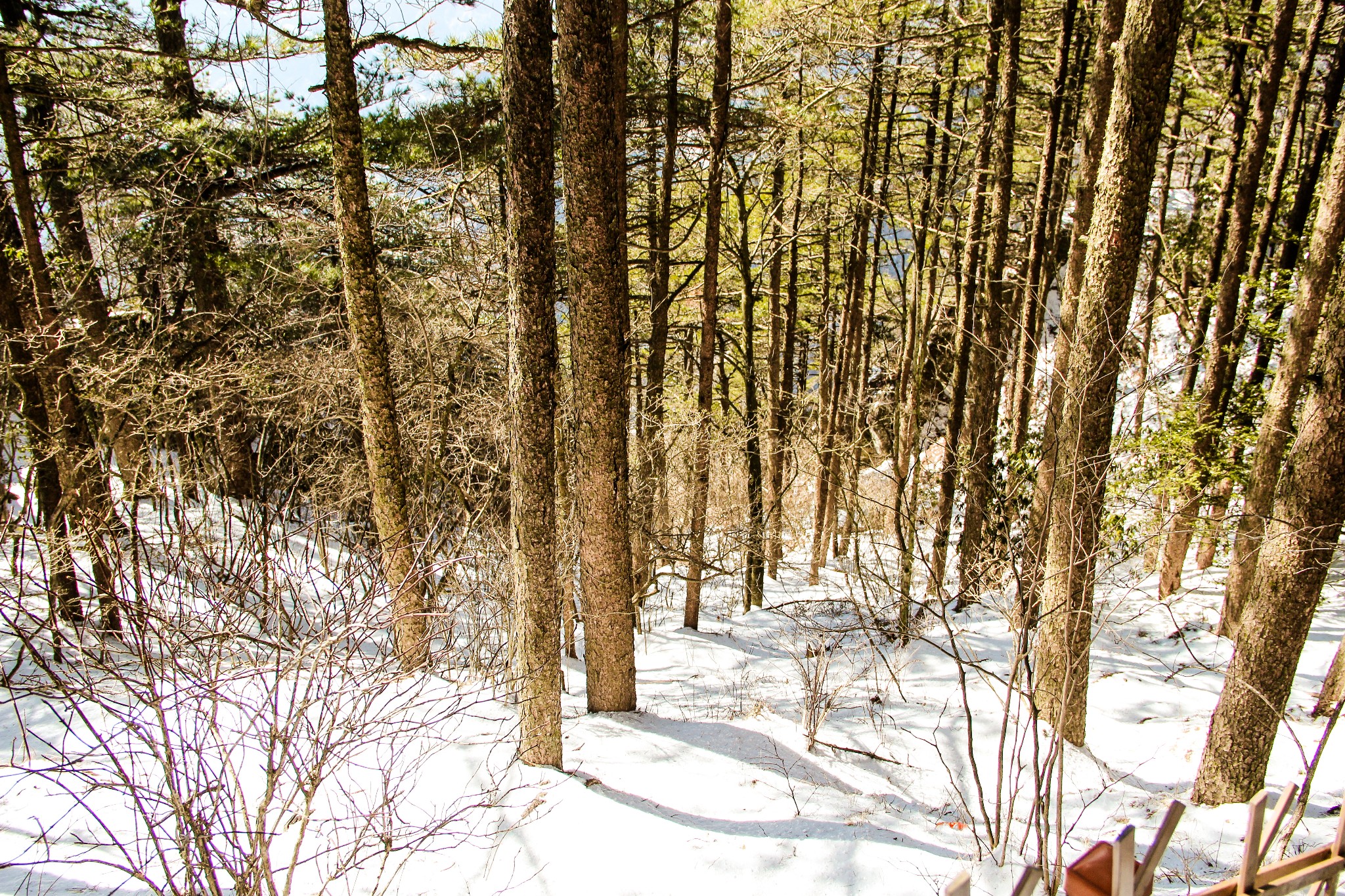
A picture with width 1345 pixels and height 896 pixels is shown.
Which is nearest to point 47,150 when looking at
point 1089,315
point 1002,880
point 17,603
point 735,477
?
point 17,603

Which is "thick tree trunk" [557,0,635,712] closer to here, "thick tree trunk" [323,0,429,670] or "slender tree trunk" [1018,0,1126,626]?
"thick tree trunk" [323,0,429,670]

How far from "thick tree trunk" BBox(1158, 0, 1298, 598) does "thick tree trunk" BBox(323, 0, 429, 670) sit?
25.8 feet

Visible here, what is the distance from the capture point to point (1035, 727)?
134 inches

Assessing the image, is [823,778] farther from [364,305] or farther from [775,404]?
[775,404]

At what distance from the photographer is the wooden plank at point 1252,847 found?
2910 millimetres

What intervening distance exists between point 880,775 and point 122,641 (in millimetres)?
5507

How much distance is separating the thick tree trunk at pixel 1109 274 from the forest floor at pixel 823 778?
1.35 ft

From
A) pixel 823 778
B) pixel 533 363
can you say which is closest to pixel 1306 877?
pixel 823 778

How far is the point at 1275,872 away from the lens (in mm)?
3096

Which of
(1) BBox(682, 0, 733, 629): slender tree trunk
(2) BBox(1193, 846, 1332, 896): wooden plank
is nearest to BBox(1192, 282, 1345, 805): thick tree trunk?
(2) BBox(1193, 846, 1332, 896): wooden plank

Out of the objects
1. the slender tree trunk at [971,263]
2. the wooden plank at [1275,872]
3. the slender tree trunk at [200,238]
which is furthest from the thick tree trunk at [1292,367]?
the slender tree trunk at [200,238]

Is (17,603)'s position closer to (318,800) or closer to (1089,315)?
(318,800)

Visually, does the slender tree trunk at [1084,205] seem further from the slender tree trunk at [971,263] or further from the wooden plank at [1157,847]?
the wooden plank at [1157,847]

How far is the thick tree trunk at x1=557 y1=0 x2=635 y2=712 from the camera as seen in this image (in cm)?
495
